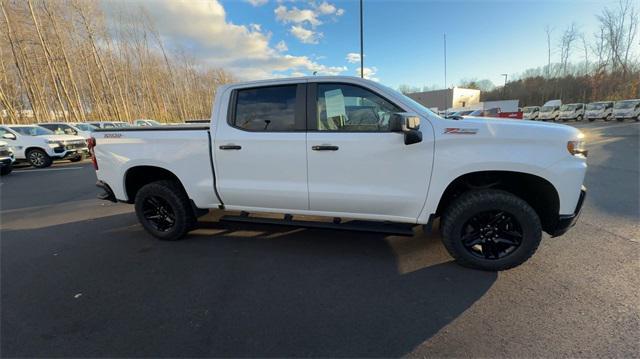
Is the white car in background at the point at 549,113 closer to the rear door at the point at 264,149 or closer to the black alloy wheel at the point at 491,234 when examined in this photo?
the black alloy wheel at the point at 491,234

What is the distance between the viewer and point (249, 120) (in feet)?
11.2

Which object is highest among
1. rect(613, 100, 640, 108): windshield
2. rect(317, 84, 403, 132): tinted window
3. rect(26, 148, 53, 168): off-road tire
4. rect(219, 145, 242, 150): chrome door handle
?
rect(613, 100, 640, 108): windshield

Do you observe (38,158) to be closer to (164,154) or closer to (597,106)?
(164,154)

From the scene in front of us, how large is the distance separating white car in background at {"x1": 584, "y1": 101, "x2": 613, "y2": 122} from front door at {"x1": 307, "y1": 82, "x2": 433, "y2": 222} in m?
39.5

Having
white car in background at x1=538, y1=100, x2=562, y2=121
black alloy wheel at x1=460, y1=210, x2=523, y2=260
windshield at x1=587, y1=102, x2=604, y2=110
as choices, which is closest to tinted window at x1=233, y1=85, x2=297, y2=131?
black alloy wheel at x1=460, y1=210, x2=523, y2=260

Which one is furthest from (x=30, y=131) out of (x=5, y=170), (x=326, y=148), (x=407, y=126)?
(x=407, y=126)

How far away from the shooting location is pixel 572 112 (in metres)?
34.3

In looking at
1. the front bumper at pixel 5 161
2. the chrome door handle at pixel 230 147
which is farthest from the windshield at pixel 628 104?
the front bumper at pixel 5 161

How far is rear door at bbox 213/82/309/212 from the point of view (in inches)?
126

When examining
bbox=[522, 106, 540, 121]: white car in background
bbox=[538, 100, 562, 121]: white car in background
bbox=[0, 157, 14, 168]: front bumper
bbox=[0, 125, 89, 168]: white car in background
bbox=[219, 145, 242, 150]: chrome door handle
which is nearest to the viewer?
bbox=[219, 145, 242, 150]: chrome door handle

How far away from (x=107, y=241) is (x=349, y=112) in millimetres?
3921

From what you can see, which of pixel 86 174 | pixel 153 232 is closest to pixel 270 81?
pixel 153 232

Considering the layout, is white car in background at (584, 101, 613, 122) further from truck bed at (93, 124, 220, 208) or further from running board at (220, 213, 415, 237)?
truck bed at (93, 124, 220, 208)

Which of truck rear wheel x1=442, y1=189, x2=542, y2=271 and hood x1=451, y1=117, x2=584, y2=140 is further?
truck rear wheel x1=442, y1=189, x2=542, y2=271
